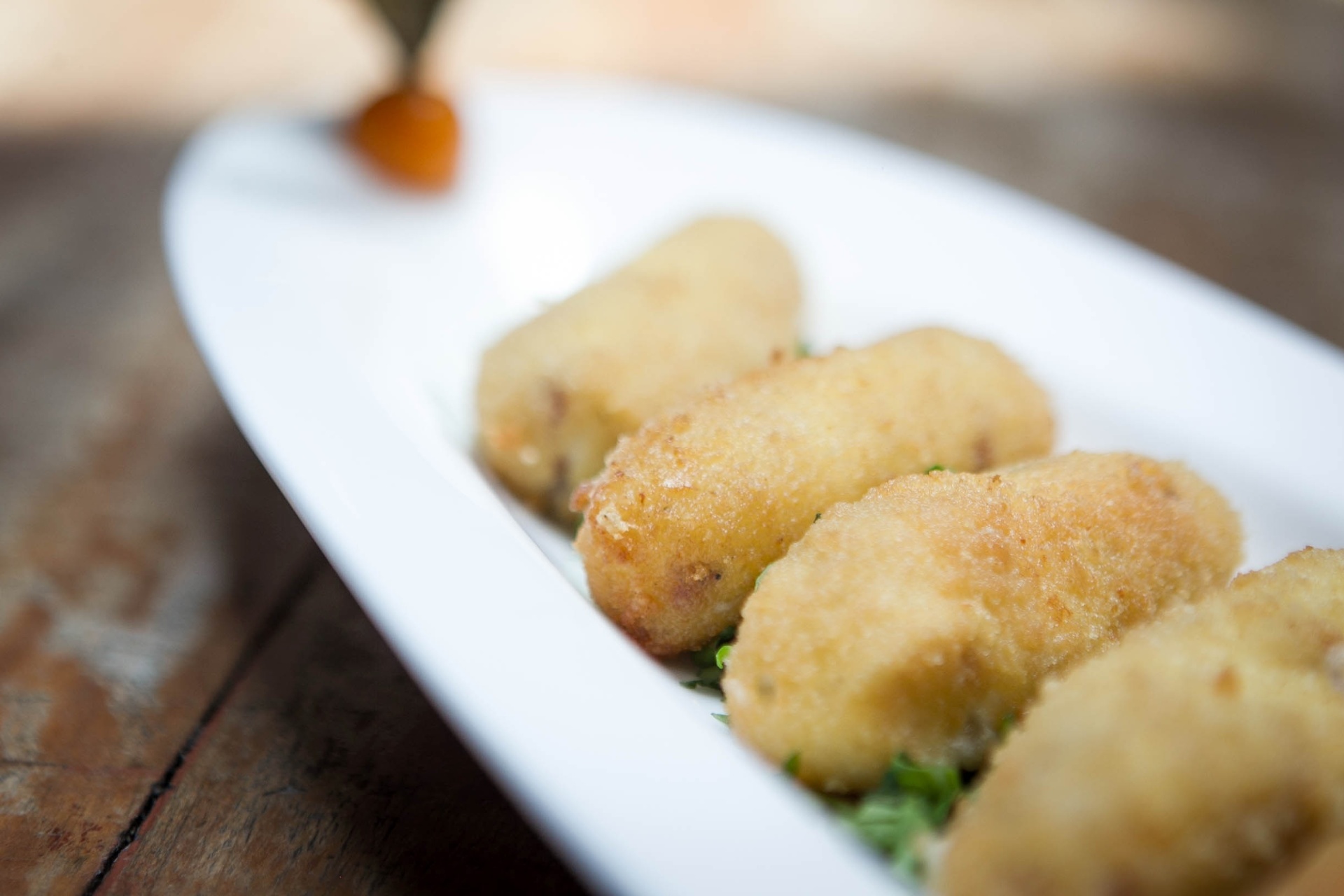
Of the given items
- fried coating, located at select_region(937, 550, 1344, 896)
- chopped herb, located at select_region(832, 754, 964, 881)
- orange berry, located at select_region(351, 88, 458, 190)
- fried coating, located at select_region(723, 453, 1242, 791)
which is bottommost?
orange berry, located at select_region(351, 88, 458, 190)

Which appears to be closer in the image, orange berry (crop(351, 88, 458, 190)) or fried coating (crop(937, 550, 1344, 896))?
fried coating (crop(937, 550, 1344, 896))

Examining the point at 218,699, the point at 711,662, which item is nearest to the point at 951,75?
the point at 711,662

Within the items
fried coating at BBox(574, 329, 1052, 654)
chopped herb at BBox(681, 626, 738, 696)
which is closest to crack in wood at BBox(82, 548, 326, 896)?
fried coating at BBox(574, 329, 1052, 654)

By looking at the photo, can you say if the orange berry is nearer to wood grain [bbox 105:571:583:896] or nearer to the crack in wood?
the crack in wood

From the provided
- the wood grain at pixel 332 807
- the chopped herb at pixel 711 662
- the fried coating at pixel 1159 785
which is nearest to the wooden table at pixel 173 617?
the wood grain at pixel 332 807

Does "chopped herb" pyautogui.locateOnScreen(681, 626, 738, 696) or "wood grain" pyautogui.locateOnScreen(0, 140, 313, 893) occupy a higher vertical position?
"chopped herb" pyautogui.locateOnScreen(681, 626, 738, 696)

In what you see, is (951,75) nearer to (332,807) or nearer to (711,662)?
(711,662)

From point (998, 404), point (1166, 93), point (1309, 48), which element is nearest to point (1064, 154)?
point (1166, 93)
